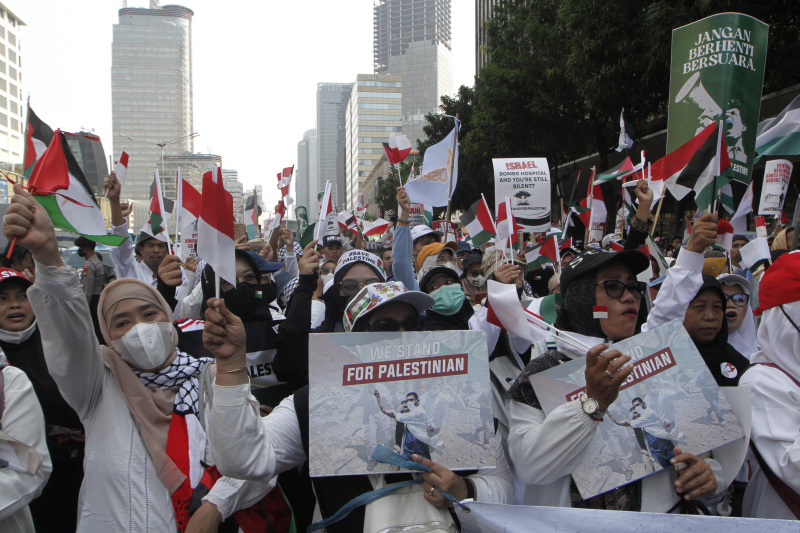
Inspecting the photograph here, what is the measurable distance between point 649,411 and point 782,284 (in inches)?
30.7

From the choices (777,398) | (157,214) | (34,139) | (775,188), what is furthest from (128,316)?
(775,188)

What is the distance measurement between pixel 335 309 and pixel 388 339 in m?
1.54

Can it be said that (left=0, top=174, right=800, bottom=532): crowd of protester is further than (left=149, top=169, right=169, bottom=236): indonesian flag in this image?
No

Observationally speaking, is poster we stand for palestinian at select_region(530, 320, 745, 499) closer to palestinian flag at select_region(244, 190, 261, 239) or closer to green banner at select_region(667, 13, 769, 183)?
green banner at select_region(667, 13, 769, 183)

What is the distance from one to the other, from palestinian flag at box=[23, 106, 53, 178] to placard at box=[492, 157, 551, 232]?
13.5 feet

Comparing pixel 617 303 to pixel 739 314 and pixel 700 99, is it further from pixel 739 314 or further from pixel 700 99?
pixel 700 99

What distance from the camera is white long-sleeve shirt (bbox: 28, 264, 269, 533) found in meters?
2.19

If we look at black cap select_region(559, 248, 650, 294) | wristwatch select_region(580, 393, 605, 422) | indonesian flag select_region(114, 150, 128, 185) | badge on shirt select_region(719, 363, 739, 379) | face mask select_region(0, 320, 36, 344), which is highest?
indonesian flag select_region(114, 150, 128, 185)

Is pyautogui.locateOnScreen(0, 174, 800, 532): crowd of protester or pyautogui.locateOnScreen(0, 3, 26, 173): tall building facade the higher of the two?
pyautogui.locateOnScreen(0, 3, 26, 173): tall building facade

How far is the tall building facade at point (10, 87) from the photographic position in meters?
78.7

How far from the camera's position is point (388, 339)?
2.09 meters

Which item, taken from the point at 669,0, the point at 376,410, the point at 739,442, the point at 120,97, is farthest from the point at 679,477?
the point at 120,97

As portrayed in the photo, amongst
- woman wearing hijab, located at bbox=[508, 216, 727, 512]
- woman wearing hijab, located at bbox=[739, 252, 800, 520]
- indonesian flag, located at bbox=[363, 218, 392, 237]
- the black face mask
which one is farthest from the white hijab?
indonesian flag, located at bbox=[363, 218, 392, 237]

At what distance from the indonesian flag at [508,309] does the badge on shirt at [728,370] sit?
3.75 ft
